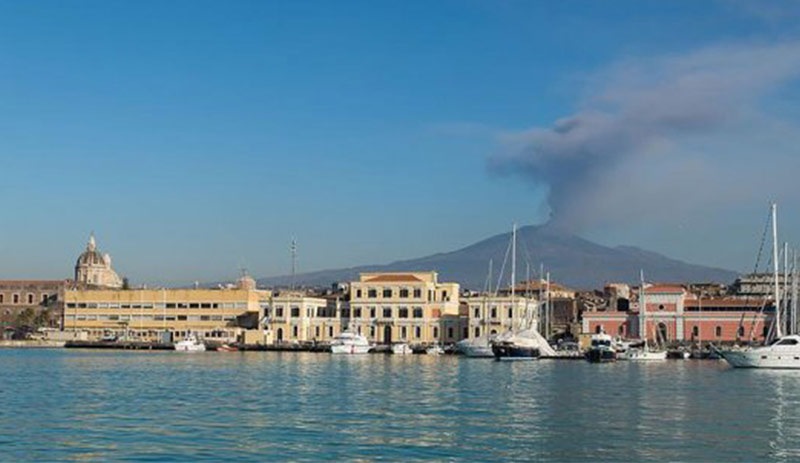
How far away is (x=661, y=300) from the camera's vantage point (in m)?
109

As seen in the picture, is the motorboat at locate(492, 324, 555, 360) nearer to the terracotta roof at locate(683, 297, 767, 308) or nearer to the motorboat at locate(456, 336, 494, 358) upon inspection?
the motorboat at locate(456, 336, 494, 358)

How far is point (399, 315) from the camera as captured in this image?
116m

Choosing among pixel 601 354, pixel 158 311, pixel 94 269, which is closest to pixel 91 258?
pixel 94 269

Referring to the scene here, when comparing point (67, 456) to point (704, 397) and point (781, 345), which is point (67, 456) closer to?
point (704, 397)

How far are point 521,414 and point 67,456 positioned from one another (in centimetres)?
1518

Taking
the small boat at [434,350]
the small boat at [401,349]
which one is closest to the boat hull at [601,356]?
the small boat at [434,350]

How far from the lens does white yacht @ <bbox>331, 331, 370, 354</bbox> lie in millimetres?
101812

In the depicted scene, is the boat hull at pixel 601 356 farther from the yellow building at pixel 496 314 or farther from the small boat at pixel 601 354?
the yellow building at pixel 496 314

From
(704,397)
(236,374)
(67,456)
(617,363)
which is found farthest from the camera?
(617,363)

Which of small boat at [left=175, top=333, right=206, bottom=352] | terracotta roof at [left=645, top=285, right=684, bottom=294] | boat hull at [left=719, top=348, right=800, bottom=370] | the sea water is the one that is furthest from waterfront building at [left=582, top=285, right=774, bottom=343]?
the sea water

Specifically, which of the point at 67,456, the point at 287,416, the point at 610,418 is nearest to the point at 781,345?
the point at 610,418

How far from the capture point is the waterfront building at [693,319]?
10707 centimetres

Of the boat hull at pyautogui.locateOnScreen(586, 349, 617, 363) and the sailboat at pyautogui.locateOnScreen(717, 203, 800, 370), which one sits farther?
the boat hull at pyautogui.locateOnScreen(586, 349, 617, 363)

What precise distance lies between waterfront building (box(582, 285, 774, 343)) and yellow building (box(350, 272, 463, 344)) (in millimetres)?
16043
